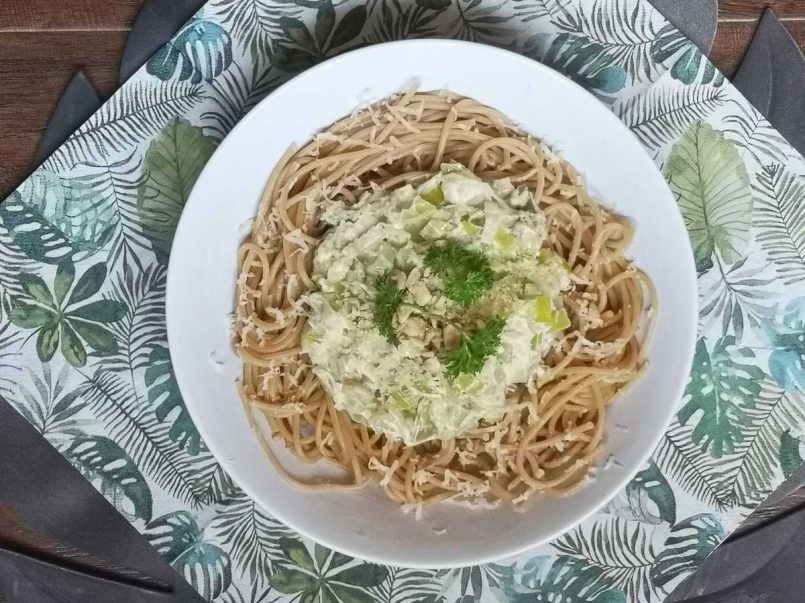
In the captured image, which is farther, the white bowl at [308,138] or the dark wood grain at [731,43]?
the dark wood grain at [731,43]

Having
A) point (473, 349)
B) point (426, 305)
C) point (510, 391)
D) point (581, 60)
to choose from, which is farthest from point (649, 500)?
point (581, 60)

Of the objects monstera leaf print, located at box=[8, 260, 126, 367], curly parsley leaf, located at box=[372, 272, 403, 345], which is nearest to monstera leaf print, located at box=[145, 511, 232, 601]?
monstera leaf print, located at box=[8, 260, 126, 367]

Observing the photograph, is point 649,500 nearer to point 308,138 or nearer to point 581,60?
point 581,60

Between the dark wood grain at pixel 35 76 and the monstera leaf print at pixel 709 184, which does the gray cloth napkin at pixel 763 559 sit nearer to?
the monstera leaf print at pixel 709 184

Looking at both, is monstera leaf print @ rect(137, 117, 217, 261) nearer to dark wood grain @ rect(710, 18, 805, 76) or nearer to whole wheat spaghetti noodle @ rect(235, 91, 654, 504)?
whole wheat spaghetti noodle @ rect(235, 91, 654, 504)

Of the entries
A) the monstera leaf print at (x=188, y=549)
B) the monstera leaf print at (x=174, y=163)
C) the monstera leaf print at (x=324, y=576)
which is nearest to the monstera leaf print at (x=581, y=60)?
the monstera leaf print at (x=174, y=163)

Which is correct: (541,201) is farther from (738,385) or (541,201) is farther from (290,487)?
(290,487)
